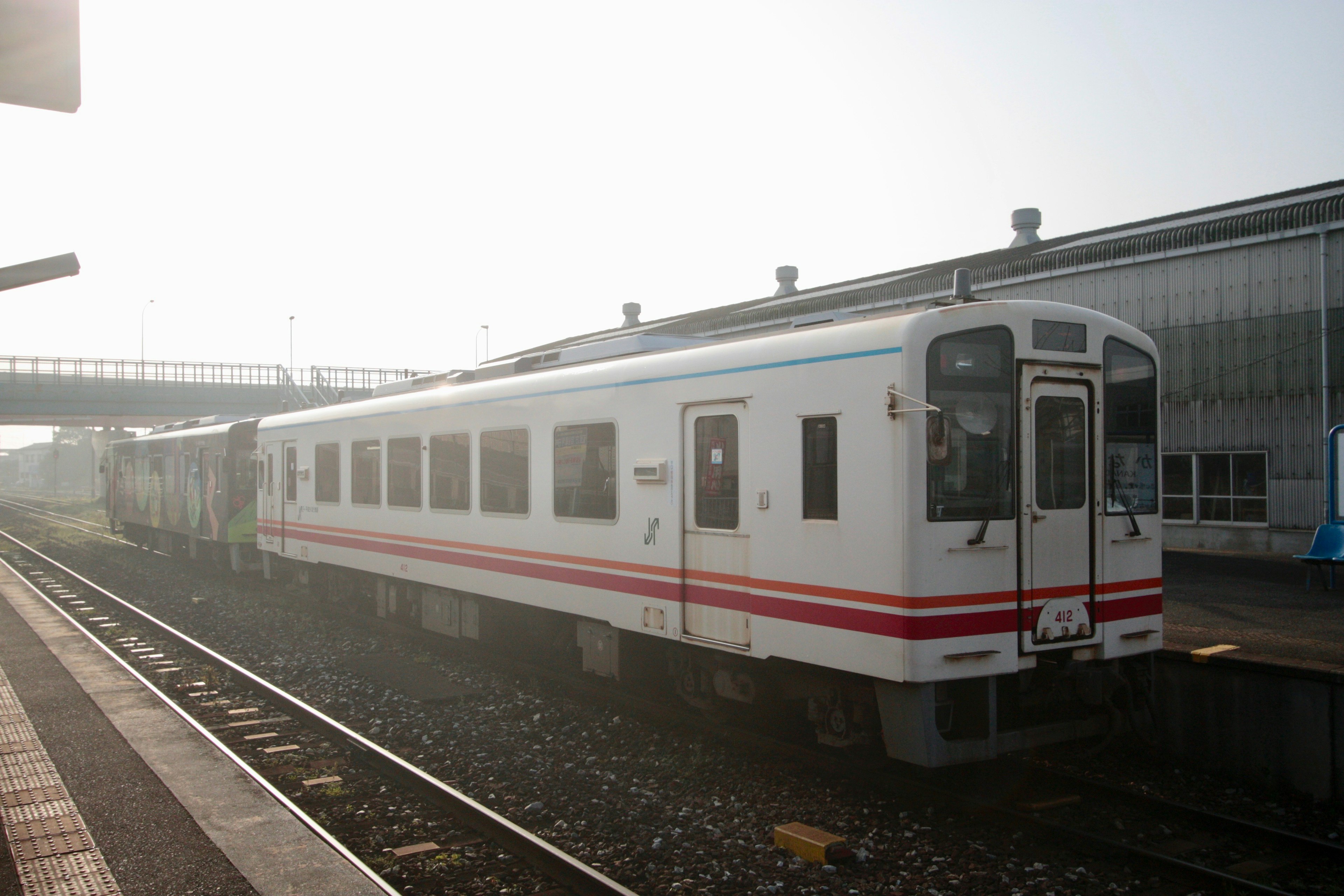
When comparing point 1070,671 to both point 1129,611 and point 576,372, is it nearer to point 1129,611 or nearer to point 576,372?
point 1129,611

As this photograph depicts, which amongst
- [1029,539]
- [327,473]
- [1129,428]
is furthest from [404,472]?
[1129,428]

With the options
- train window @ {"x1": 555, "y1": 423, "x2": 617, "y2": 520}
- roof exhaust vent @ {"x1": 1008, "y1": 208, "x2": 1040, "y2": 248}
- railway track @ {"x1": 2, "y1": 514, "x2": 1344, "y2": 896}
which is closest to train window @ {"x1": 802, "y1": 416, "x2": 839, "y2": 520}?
railway track @ {"x1": 2, "y1": 514, "x2": 1344, "y2": 896}

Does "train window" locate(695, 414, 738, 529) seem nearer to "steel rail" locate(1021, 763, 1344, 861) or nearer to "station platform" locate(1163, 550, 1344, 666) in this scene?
"steel rail" locate(1021, 763, 1344, 861)

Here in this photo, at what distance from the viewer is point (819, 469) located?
6.27 m

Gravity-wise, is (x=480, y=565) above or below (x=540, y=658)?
above

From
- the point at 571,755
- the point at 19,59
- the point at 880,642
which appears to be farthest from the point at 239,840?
the point at 19,59

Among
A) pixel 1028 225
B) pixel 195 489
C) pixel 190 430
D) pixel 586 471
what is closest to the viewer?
Answer: pixel 586 471

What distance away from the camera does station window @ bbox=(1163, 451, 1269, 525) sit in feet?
56.2

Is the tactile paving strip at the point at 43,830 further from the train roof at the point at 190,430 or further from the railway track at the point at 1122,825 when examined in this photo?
the train roof at the point at 190,430

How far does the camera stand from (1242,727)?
6.89 m

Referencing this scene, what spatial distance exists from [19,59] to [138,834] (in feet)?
14.4

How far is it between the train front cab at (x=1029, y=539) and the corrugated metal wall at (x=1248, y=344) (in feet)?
36.9

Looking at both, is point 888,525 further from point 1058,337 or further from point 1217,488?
point 1217,488

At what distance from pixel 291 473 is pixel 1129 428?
12619 millimetres
